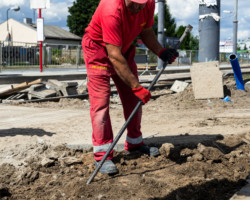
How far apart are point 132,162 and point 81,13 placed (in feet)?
196

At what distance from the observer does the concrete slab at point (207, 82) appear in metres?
9.07

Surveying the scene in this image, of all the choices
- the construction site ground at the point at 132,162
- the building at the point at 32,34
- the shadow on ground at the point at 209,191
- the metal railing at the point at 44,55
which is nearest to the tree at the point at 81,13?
the building at the point at 32,34

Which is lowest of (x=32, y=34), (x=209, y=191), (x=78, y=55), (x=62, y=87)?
Answer: (x=209, y=191)

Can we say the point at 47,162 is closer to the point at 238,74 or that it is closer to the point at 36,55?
the point at 238,74

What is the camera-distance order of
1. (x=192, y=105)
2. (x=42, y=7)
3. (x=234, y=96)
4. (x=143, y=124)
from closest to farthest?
(x=143, y=124) → (x=192, y=105) → (x=234, y=96) → (x=42, y=7)

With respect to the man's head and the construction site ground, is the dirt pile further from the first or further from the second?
the man's head

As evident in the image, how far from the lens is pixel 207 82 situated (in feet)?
29.9

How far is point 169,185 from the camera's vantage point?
332 cm

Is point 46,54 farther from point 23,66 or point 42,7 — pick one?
point 42,7

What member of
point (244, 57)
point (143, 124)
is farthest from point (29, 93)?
point (244, 57)

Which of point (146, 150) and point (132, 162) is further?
point (146, 150)

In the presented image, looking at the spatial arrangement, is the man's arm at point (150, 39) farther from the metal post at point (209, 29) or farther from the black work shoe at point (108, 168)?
the metal post at point (209, 29)

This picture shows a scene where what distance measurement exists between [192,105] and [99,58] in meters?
5.25

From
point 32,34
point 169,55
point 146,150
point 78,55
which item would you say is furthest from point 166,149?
point 32,34
